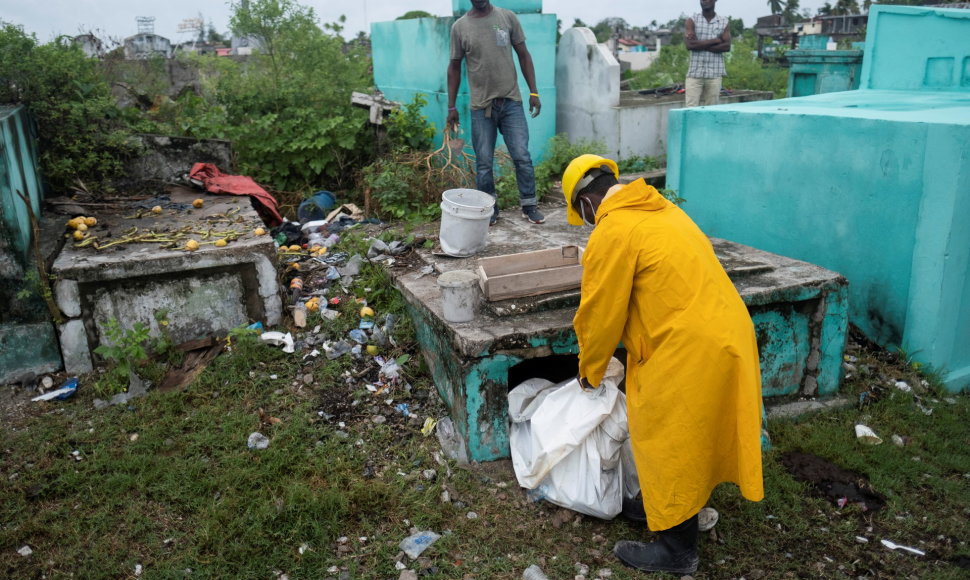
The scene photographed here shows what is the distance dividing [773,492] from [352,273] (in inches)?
140

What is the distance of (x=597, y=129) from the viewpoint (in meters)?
9.37

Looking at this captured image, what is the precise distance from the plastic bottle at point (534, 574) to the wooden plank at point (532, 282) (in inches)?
59.3

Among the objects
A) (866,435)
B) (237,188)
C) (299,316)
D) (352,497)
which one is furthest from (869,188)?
(237,188)

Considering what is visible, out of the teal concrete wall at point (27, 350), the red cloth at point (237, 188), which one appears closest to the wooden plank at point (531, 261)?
the teal concrete wall at point (27, 350)

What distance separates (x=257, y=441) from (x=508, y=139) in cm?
341

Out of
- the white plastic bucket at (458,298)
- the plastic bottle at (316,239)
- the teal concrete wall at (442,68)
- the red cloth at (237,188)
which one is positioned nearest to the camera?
the white plastic bucket at (458,298)

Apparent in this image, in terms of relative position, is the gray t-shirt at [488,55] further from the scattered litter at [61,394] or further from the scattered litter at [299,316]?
the scattered litter at [61,394]

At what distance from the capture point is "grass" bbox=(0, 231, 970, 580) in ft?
10.5

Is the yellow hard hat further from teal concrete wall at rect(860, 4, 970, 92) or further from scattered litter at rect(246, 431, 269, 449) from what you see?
teal concrete wall at rect(860, 4, 970, 92)

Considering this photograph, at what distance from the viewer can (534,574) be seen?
307 cm

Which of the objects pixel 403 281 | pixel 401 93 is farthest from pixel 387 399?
pixel 401 93

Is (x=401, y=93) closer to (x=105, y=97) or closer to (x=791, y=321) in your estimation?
(x=105, y=97)

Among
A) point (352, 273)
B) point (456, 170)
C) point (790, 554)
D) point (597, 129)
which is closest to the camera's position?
point (790, 554)

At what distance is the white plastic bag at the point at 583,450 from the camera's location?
3.28 m
